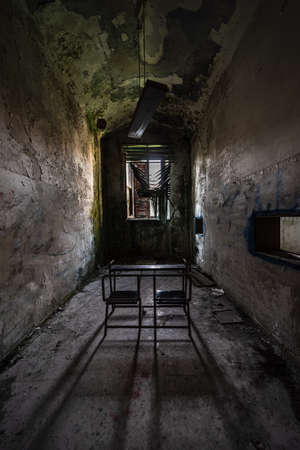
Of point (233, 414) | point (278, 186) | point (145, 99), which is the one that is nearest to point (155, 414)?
point (233, 414)

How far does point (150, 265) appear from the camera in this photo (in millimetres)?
2650

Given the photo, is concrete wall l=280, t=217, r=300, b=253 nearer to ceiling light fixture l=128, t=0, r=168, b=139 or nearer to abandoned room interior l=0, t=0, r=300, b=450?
abandoned room interior l=0, t=0, r=300, b=450

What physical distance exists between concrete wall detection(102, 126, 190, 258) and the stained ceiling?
2.01 m

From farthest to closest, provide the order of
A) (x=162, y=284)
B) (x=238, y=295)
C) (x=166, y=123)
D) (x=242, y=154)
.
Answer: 1. (x=166, y=123)
2. (x=162, y=284)
3. (x=238, y=295)
4. (x=242, y=154)

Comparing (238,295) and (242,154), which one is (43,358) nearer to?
(238,295)

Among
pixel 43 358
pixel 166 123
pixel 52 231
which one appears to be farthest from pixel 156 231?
pixel 43 358

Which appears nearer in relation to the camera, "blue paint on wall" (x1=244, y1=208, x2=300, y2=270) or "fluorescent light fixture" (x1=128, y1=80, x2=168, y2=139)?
"blue paint on wall" (x1=244, y1=208, x2=300, y2=270)

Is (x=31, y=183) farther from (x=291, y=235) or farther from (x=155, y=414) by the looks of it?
(x=291, y=235)

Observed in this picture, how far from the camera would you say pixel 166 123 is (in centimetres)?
606

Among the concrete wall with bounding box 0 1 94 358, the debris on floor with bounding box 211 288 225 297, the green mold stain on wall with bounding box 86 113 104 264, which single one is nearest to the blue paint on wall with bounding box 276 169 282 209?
the debris on floor with bounding box 211 288 225 297

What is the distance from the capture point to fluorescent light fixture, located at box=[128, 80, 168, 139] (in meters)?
2.46

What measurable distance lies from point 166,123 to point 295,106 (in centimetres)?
484

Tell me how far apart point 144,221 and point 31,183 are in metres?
4.47

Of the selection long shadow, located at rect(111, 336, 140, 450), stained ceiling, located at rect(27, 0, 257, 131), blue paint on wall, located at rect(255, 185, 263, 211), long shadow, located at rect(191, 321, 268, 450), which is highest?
stained ceiling, located at rect(27, 0, 257, 131)
